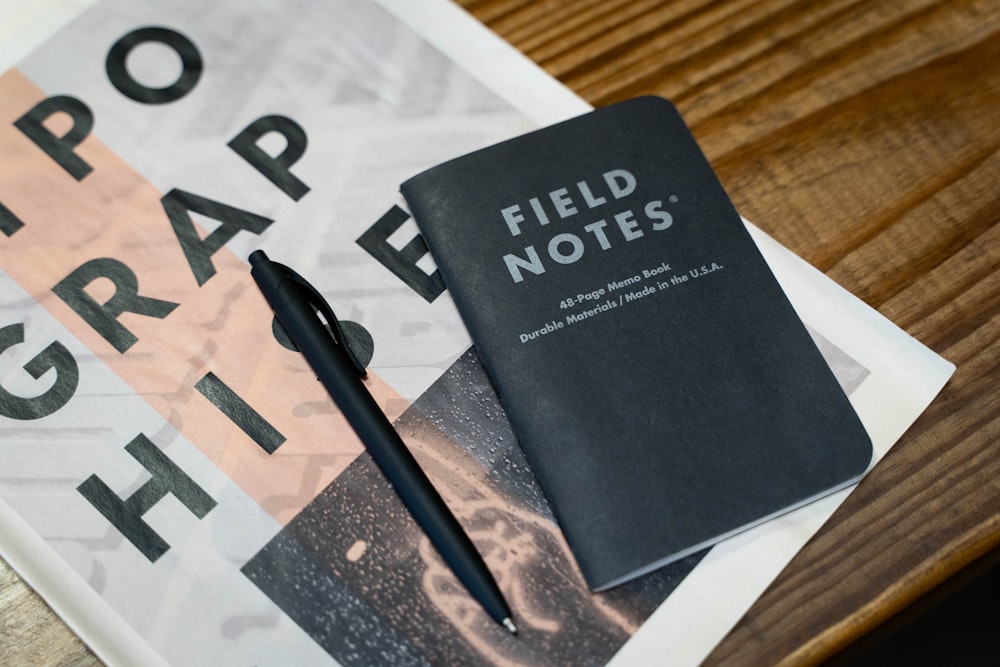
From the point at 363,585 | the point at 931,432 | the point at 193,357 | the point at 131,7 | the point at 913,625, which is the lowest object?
the point at 913,625

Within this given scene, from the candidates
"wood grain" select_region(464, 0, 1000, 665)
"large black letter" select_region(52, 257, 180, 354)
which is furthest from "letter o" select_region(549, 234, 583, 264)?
"large black letter" select_region(52, 257, 180, 354)

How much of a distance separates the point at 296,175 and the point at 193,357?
0.41ft

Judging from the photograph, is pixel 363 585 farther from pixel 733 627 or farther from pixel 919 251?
pixel 919 251

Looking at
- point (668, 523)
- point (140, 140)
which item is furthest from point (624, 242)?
point (140, 140)

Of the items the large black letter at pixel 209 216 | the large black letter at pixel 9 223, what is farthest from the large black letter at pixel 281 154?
the large black letter at pixel 9 223

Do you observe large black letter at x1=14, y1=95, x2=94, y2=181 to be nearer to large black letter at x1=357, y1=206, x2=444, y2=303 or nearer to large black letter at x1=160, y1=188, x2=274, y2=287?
large black letter at x1=160, y1=188, x2=274, y2=287

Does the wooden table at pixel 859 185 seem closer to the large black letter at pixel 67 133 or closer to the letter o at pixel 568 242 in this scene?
the letter o at pixel 568 242

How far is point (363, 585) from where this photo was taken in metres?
0.42

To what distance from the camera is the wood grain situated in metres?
0.43

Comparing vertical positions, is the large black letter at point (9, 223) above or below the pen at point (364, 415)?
above

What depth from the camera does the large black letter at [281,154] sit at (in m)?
0.51

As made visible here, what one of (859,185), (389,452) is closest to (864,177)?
(859,185)

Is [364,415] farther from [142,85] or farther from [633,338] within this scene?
[142,85]

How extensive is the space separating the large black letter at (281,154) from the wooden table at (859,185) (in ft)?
0.48
